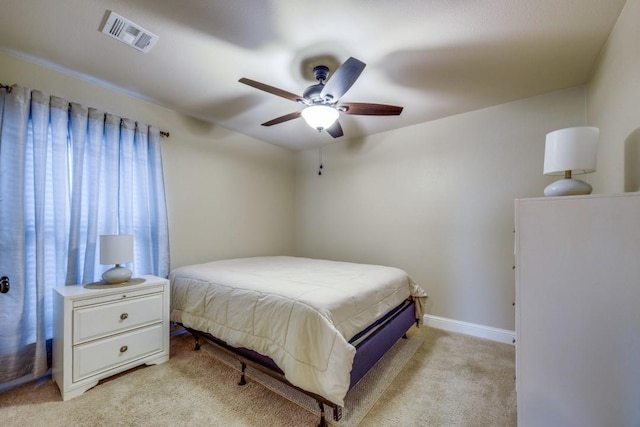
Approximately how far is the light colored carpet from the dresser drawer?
1.27 ft

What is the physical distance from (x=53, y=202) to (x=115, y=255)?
0.64 meters

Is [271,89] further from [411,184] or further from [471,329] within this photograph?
[471,329]

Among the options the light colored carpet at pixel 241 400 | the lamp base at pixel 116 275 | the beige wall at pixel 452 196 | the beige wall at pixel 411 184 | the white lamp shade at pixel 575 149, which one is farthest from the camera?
the beige wall at pixel 452 196

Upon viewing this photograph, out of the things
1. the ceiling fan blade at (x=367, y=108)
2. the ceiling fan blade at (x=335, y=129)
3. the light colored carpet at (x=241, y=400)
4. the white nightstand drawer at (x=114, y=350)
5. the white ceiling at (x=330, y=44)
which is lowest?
the light colored carpet at (x=241, y=400)

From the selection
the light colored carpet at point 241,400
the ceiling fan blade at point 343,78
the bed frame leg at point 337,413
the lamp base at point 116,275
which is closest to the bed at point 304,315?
the bed frame leg at point 337,413

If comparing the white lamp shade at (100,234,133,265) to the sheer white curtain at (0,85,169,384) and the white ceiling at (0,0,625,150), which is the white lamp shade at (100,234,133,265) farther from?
the white ceiling at (0,0,625,150)

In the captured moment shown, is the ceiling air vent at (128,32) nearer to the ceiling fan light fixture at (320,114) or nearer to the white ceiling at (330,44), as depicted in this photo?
the white ceiling at (330,44)

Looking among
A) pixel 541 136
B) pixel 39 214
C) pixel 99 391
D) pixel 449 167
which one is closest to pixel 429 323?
pixel 449 167

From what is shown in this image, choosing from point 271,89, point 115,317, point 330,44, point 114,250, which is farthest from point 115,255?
point 330,44

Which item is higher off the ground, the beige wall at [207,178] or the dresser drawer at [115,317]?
the beige wall at [207,178]

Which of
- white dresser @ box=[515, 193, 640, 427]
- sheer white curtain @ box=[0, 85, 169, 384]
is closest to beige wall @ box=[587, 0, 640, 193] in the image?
white dresser @ box=[515, 193, 640, 427]

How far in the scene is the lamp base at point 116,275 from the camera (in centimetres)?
212

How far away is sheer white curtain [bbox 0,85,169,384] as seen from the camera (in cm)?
189

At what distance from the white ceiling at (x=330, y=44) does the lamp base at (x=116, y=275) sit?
5.40 ft
